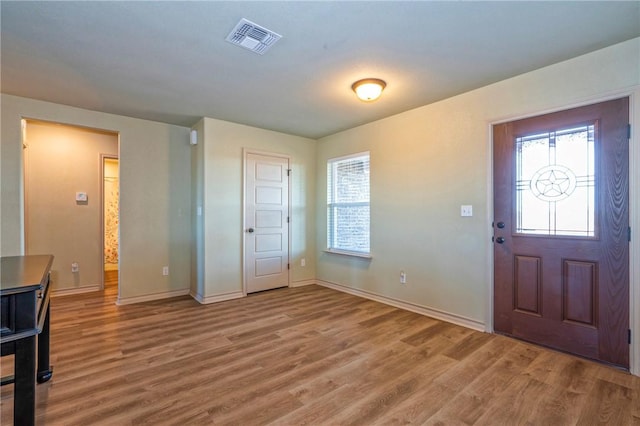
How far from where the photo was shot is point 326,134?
485 centimetres

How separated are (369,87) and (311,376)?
2.55 metres

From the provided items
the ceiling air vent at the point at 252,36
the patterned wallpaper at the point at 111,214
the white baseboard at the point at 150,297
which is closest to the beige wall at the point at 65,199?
the white baseboard at the point at 150,297

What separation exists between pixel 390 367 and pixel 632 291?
1.89 metres

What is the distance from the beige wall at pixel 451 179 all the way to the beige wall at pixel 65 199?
159 inches

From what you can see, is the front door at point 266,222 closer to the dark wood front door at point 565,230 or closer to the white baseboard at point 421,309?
the white baseboard at point 421,309

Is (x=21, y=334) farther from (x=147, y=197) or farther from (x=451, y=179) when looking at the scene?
(x=451, y=179)

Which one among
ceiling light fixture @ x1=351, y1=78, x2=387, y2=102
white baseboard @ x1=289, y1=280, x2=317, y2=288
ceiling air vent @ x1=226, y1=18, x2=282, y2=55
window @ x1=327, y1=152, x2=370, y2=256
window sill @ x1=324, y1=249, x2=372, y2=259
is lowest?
white baseboard @ x1=289, y1=280, x2=317, y2=288

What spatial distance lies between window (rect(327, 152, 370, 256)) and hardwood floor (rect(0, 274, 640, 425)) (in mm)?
1381

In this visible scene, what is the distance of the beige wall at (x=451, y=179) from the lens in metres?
2.41

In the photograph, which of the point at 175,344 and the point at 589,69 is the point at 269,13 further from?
the point at 175,344

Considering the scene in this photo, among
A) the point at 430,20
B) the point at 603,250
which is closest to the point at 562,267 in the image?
the point at 603,250

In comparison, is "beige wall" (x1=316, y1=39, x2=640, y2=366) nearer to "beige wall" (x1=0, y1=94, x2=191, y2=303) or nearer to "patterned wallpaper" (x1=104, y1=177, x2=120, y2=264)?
"beige wall" (x1=0, y1=94, x2=191, y2=303)

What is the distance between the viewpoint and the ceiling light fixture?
2822 mm

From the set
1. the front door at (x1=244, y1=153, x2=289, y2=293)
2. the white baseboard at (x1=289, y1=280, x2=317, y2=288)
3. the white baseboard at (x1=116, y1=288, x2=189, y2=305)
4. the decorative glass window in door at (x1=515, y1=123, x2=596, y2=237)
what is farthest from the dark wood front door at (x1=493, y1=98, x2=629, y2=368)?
the white baseboard at (x1=116, y1=288, x2=189, y2=305)
